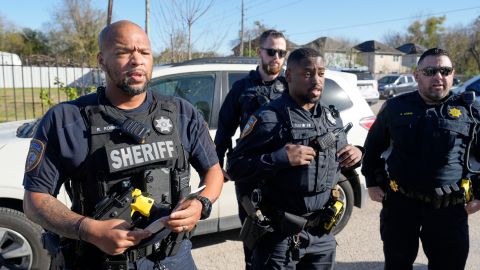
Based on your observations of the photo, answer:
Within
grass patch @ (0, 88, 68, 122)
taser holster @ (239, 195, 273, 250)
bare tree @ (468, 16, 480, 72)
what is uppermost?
bare tree @ (468, 16, 480, 72)

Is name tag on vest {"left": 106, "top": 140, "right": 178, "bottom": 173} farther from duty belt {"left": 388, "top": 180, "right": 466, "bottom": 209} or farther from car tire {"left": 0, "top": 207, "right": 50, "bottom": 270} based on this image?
car tire {"left": 0, "top": 207, "right": 50, "bottom": 270}

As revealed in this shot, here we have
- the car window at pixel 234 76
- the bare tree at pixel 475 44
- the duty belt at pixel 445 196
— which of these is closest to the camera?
the duty belt at pixel 445 196

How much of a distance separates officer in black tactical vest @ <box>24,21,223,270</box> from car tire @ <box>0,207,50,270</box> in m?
1.49

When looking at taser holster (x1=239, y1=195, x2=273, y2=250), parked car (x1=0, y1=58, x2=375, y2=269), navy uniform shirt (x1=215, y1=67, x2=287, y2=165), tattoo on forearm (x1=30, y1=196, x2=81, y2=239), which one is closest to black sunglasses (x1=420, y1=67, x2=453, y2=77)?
navy uniform shirt (x1=215, y1=67, x2=287, y2=165)

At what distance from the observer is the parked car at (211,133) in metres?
3.08

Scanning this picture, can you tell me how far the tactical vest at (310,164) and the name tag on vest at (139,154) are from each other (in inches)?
30.6

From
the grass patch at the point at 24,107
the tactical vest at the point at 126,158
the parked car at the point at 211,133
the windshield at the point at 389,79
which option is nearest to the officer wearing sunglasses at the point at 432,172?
the parked car at the point at 211,133

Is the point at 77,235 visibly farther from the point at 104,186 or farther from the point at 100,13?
the point at 100,13

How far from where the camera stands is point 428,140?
8.53 ft

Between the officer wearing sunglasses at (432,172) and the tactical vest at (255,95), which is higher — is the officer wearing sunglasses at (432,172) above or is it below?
below

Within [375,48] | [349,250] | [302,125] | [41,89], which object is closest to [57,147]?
[302,125]

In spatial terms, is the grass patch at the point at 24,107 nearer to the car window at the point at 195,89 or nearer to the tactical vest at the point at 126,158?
the car window at the point at 195,89

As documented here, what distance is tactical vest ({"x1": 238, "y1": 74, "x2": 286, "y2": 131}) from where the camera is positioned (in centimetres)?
310

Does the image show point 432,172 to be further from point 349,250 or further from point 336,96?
point 336,96
